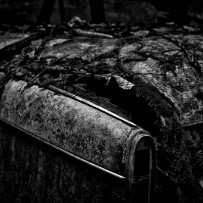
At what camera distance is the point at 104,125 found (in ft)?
5.58

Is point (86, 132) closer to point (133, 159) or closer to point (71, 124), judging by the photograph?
point (71, 124)

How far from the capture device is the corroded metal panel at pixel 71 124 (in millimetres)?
1626

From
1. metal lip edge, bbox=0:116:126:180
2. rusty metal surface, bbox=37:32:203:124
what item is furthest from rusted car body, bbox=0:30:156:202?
rusty metal surface, bbox=37:32:203:124

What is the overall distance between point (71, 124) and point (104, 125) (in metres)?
0.21

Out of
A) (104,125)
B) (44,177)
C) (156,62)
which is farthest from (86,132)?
(156,62)

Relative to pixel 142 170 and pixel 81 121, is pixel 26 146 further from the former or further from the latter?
pixel 142 170

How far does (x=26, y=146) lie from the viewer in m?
2.03

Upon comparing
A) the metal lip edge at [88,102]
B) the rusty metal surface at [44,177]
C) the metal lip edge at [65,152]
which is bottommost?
the rusty metal surface at [44,177]

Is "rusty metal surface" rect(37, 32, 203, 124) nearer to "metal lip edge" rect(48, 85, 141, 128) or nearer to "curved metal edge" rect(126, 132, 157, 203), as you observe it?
"metal lip edge" rect(48, 85, 141, 128)

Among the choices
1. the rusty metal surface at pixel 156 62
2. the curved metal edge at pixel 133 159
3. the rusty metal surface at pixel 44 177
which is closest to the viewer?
the curved metal edge at pixel 133 159

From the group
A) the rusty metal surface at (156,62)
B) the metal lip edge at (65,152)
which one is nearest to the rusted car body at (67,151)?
the metal lip edge at (65,152)

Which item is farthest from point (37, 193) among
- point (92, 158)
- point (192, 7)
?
point (192, 7)

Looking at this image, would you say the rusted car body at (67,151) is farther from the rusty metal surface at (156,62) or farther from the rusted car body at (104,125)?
the rusty metal surface at (156,62)

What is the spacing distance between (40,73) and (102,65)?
409mm
